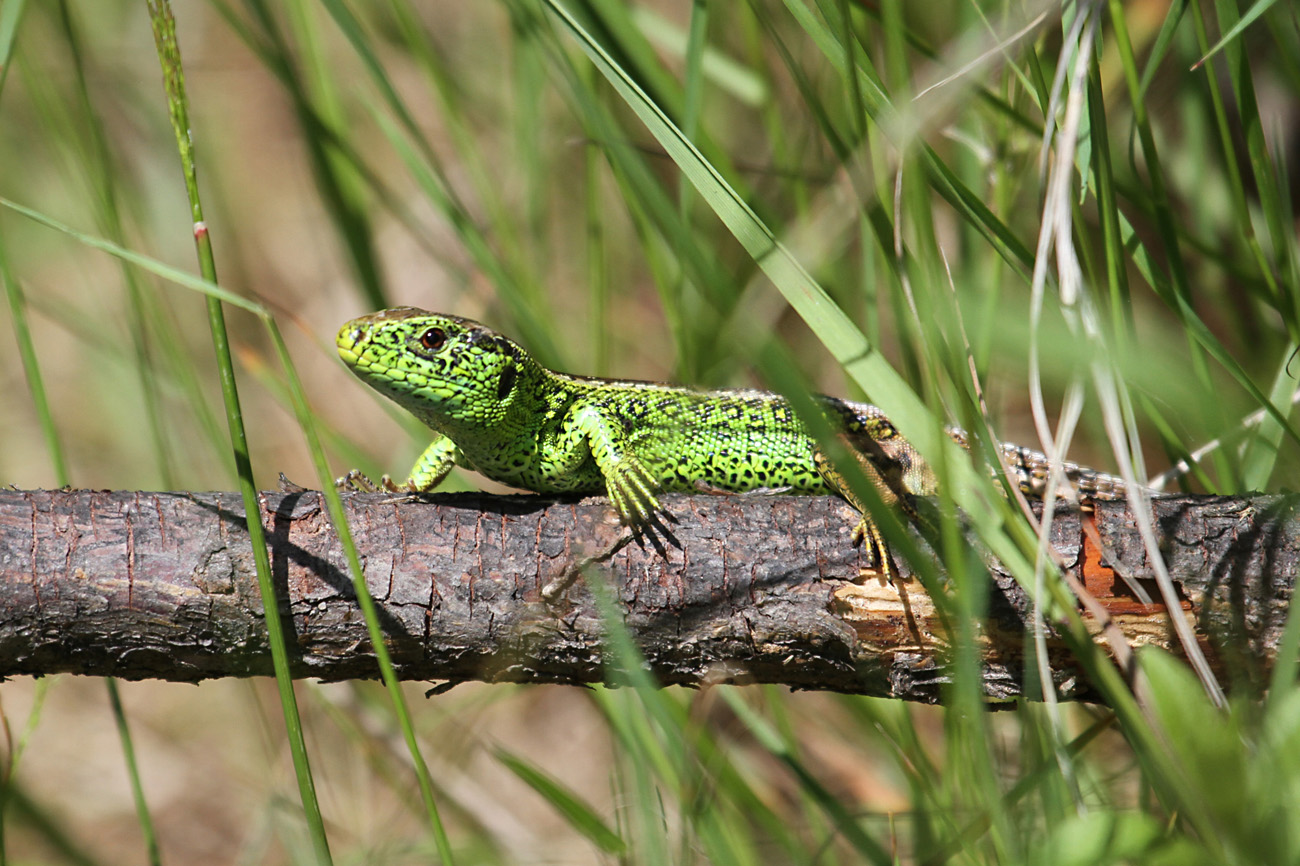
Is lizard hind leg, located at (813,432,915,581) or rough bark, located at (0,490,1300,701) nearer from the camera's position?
rough bark, located at (0,490,1300,701)

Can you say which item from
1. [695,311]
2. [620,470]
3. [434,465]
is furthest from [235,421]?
[695,311]

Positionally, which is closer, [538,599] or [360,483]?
[538,599]

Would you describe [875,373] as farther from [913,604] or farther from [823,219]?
[823,219]

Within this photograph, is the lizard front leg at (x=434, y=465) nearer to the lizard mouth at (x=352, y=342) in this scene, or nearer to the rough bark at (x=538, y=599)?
the lizard mouth at (x=352, y=342)

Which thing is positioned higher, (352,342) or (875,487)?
(352,342)

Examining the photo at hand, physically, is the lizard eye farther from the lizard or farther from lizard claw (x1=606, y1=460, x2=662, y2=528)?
lizard claw (x1=606, y1=460, x2=662, y2=528)

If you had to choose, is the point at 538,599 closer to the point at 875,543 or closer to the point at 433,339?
the point at 875,543

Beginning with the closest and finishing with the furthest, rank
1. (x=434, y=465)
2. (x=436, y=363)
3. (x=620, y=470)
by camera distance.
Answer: (x=620, y=470) → (x=436, y=363) → (x=434, y=465)

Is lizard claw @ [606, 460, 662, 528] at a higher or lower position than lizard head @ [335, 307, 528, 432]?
lower

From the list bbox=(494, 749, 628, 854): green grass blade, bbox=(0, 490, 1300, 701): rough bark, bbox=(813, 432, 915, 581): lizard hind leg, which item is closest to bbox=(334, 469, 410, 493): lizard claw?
bbox=(0, 490, 1300, 701): rough bark
